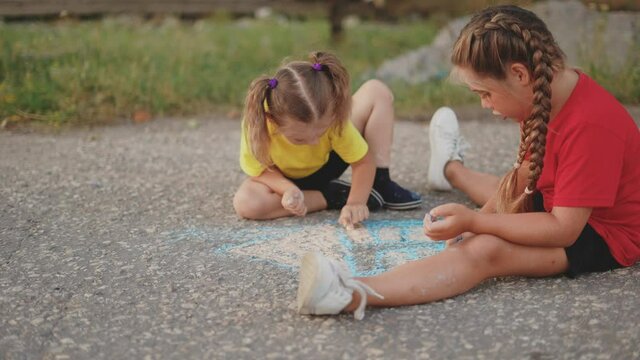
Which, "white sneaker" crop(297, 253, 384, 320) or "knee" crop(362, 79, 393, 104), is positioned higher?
"knee" crop(362, 79, 393, 104)

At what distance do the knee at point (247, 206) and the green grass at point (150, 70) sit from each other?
114cm

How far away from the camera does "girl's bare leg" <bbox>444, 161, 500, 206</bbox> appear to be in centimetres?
359

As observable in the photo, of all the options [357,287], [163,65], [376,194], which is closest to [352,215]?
[376,194]

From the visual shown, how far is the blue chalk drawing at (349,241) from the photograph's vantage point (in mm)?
2926

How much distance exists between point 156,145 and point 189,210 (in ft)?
4.21

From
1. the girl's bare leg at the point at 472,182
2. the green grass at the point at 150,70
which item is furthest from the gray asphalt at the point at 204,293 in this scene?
the green grass at the point at 150,70

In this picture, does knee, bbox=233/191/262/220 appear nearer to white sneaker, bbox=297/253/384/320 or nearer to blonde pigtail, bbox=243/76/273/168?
blonde pigtail, bbox=243/76/273/168

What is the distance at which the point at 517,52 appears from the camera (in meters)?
2.39

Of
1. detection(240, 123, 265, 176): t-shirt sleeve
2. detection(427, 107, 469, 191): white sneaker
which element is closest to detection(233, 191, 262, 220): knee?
detection(240, 123, 265, 176): t-shirt sleeve

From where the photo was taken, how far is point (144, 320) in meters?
2.44

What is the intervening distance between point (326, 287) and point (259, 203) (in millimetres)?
1117

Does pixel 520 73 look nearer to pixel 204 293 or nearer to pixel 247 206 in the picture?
pixel 204 293

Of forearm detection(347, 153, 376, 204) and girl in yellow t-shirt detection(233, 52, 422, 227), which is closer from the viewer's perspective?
girl in yellow t-shirt detection(233, 52, 422, 227)

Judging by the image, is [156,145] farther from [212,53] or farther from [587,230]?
[587,230]
